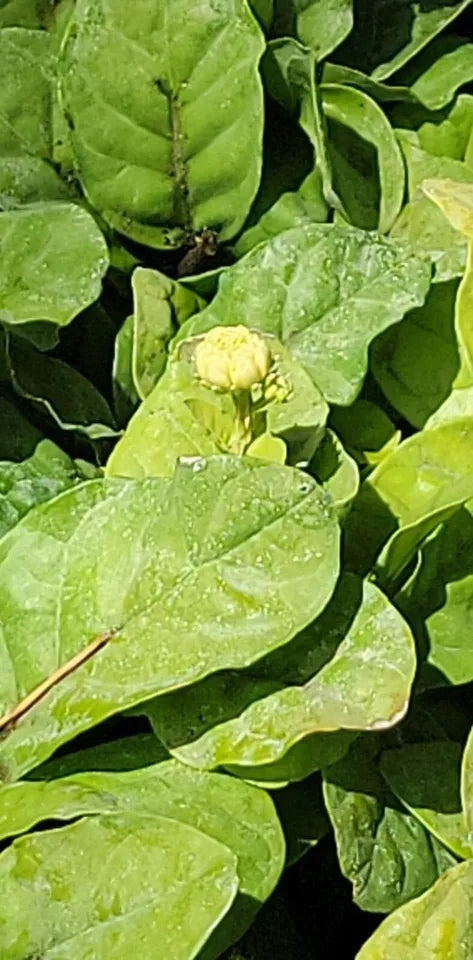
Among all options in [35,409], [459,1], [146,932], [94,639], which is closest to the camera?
[146,932]

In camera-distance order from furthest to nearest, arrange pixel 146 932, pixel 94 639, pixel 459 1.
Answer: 1. pixel 459 1
2. pixel 94 639
3. pixel 146 932

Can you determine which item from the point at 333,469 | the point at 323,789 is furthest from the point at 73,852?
the point at 333,469

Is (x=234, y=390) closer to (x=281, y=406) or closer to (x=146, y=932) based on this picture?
(x=281, y=406)

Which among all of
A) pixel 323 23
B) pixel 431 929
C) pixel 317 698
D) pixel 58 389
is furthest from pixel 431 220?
pixel 431 929

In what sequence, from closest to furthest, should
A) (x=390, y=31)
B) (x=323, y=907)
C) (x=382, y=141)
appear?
(x=323, y=907), (x=382, y=141), (x=390, y=31)

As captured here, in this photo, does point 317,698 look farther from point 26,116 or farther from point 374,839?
point 26,116

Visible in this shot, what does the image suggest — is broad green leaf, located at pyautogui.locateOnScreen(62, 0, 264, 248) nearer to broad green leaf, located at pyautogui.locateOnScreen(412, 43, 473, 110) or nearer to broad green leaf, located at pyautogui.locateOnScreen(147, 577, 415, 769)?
broad green leaf, located at pyautogui.locateOnScreen(412, 43, 473, 110)

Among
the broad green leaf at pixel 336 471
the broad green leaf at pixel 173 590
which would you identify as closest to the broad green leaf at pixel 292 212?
the broad green leaf at pixel 336 471
